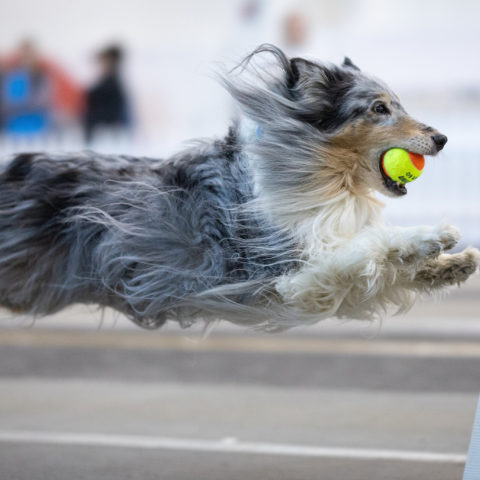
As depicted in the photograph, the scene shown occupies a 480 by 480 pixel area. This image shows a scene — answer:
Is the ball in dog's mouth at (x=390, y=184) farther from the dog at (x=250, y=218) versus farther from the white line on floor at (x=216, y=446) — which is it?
the white line on floor at (x=216, y=446)

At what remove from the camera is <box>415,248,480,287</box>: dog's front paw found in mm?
4254

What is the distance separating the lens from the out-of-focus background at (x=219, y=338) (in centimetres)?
500

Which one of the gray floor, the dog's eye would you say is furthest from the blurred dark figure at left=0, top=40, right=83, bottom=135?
the dog's eye

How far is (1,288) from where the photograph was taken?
4539mm

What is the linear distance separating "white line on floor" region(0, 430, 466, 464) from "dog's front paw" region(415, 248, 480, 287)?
39.2 inches

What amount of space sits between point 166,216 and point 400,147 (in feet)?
3.36

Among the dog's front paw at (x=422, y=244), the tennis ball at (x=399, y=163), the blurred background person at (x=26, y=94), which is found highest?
the tennis ball at (x=399, y=163)

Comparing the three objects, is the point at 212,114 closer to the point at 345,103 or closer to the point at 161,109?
the point at 161,109

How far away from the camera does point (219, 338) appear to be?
26.9 ft

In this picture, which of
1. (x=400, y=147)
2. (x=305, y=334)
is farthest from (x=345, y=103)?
(x=305, y=334)

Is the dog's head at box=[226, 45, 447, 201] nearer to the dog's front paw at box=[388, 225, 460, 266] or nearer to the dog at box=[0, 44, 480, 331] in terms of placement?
the dog at box=[0, 44, 480, 331]

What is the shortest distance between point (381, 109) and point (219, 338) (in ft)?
13.9

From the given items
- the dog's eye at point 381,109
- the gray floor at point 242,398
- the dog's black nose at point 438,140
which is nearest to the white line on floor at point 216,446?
the gray floor at point 242,398

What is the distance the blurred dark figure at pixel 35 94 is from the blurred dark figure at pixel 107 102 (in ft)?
0.61
